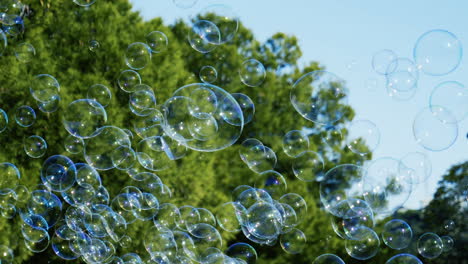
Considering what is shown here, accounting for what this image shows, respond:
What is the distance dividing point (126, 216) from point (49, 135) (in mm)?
4088

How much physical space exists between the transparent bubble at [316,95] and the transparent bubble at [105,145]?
3.22m

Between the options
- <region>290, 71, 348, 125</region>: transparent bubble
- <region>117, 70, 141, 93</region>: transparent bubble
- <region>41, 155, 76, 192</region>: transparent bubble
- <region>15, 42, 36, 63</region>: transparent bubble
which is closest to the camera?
<region>290, 71, 348, 125</region>: transparent bubble

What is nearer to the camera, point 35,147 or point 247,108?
point 247,108

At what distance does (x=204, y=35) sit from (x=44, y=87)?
3.53m

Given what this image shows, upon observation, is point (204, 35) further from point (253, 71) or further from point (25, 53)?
point (25, 53)

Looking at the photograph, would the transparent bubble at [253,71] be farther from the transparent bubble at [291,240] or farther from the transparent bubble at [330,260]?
the transparent bubble at [330,260]

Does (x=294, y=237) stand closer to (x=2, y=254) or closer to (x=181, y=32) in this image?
(x=2, y=254)

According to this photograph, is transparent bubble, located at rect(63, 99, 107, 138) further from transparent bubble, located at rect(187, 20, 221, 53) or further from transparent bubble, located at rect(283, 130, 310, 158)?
transparent bubble, located at rect(283, 130, 310, 158)

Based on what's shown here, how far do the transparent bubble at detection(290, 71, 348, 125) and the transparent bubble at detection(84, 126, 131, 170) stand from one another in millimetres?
3219

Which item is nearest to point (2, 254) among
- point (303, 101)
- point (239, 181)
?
point (303, 101)

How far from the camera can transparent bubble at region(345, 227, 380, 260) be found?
9.52 m

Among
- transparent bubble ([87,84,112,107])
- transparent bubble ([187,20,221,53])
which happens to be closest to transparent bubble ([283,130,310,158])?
transparent bubble ([187,20,221,53])

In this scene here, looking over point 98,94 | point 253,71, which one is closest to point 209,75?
point 253,71

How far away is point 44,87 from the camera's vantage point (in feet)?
38.3
